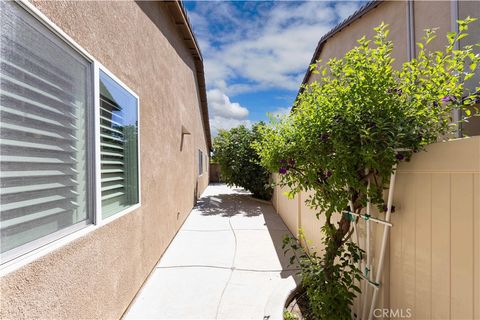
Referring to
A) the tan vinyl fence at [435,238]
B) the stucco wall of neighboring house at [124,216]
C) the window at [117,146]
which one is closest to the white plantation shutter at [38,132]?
the stucco wall of neighboring house at [124,216]

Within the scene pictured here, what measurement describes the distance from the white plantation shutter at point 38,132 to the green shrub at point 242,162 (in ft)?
27.6

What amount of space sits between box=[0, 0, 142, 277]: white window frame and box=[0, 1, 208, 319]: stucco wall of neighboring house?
52mm

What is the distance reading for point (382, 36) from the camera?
196 cm

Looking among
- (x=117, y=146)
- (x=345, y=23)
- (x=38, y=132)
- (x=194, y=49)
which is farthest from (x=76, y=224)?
(x=345, y=23)

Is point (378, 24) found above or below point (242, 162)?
above

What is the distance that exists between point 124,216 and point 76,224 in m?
0.89

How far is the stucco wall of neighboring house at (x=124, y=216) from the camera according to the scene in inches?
62.0

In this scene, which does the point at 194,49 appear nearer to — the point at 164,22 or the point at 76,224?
the point at 164,22

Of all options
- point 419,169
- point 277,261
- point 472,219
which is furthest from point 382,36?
point 277,261

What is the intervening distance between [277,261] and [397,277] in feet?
8.39

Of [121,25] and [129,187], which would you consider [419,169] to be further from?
[121,25]

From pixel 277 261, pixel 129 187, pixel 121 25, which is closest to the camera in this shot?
pixel 121 25

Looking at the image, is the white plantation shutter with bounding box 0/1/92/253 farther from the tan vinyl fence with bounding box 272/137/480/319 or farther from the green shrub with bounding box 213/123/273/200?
the green shrub with bounding box 213/123/273/200

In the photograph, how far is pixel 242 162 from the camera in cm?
1065
